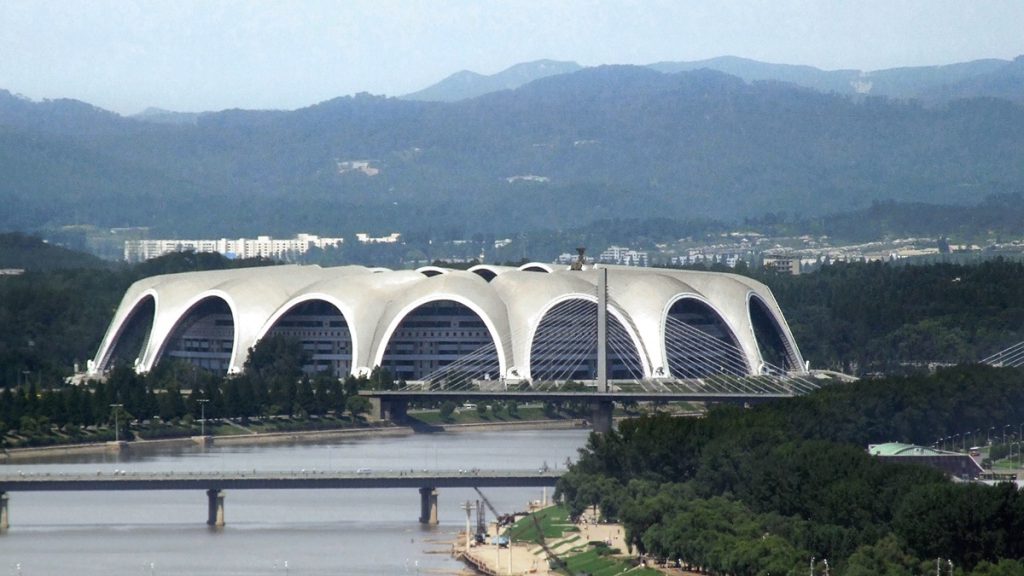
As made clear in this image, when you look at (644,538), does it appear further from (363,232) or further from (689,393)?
(363,232)

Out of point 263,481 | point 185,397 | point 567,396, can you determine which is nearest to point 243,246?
point 185,397

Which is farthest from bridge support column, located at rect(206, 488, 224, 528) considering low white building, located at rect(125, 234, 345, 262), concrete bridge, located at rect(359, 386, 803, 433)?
low white building, located at rect(125, 234, 345, 262)

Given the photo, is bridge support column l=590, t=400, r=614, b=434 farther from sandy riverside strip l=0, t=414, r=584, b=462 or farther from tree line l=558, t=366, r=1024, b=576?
tree line l=558, t=366, r=1024, b=576

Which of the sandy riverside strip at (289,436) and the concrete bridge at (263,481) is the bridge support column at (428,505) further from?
the sandy riverside strip at (289,436)

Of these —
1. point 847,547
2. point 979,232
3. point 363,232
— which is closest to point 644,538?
point 847,547

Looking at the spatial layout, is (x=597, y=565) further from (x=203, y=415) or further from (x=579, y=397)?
(x=579, y=397)

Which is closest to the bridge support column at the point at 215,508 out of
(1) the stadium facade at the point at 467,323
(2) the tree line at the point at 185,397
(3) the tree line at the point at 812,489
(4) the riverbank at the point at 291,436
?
(3) the tree line at the point at 812,489

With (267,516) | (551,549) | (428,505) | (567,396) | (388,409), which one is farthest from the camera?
(388,409)
